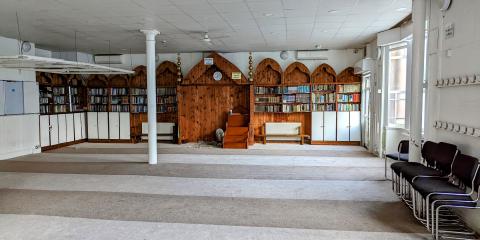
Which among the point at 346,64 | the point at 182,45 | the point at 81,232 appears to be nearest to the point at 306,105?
the point at 346,64

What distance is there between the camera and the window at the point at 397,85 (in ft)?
26.0

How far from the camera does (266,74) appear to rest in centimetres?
1180

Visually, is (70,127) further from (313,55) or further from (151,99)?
(313,55)

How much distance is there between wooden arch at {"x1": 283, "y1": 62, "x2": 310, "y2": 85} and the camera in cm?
1148

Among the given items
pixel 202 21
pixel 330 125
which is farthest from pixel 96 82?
pixel 330 125

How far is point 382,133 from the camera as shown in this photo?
8.60 m

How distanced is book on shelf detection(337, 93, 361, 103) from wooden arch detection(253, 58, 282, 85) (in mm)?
2043

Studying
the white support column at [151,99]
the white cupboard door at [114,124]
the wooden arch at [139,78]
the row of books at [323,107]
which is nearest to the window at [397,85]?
the row of books at [323,107]

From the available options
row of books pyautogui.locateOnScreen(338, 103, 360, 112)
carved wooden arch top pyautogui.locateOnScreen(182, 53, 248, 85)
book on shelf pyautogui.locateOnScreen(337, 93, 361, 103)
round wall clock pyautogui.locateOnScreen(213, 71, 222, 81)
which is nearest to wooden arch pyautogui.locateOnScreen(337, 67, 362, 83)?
book on shelf pyautogui.locateOnScreen(337, 93, 361, 103)

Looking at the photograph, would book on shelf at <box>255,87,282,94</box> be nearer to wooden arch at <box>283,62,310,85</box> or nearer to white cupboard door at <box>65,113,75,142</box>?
wooden arch at <box>283,62,310,85</box>

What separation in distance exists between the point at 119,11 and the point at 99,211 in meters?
3.59

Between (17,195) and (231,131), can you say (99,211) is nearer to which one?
(17,195)

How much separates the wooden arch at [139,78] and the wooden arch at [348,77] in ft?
21.7

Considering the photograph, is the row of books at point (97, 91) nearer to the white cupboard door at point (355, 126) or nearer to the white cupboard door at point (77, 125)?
the white cupboard door at point (77, 125)
